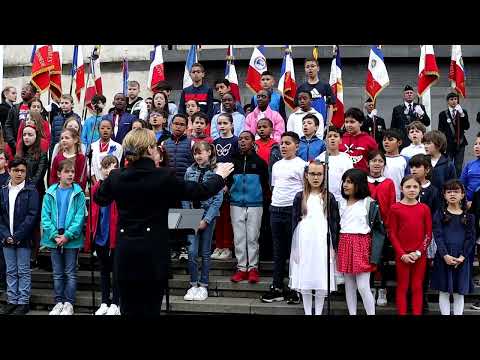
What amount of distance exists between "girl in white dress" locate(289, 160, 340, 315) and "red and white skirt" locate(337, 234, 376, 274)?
14 centimetres

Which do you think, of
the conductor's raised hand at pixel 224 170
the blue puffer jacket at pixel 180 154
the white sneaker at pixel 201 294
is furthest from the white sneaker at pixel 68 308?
the conductor's raised hand at pixel 224 170

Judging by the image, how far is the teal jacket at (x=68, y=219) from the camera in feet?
28.6

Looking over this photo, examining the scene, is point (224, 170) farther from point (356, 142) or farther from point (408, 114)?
point (408, 114)

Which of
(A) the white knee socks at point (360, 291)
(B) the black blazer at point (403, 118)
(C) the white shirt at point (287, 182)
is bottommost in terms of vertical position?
(A) the white knee socks at point (360, 291)

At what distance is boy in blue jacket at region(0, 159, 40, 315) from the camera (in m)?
8.84

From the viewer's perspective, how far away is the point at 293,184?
8.78m

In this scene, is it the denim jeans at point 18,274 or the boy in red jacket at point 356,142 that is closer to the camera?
the denim jeans at point 18,274

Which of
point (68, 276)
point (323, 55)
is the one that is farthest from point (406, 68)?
point (68, 276)

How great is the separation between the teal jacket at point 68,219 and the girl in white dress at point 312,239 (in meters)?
2.43

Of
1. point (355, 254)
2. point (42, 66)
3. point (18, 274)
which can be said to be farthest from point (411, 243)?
point (42, 66)

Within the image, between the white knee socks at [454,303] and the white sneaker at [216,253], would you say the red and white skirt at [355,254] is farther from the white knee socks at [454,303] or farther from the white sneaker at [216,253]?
the white sneaker at [216,253]

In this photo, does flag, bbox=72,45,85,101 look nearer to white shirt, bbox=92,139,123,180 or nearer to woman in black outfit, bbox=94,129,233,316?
white shirt, bbox=92,139,123,180

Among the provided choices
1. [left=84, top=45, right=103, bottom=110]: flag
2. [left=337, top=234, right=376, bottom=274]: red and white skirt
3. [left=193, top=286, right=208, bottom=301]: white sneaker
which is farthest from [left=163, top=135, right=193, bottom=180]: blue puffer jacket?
[left=84, top=45, right=103, bottom=110]: flag
